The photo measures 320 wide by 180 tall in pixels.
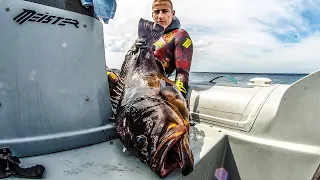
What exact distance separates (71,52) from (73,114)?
59 cm

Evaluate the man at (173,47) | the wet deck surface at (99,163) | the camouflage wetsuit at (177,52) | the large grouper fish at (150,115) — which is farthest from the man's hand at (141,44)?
the wet deck surface at (99,163)

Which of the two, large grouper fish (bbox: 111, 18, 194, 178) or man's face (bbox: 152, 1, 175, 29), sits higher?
man's face (bbox: 152, 1, 175, 29)

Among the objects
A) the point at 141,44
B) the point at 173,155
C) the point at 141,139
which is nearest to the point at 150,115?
the point at 141,139

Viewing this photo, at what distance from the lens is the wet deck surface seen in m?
1.87

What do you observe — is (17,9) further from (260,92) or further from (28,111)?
(260,92)

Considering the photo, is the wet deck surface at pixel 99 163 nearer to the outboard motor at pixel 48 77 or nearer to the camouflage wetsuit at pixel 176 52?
the outboard motor at pixel 48 77

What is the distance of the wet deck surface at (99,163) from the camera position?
6.12 feet

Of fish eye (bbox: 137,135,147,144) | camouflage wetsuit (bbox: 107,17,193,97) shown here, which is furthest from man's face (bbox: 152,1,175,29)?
fish eye (bbox: 137,135,147,144)

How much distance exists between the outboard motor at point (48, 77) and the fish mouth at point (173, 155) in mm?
953

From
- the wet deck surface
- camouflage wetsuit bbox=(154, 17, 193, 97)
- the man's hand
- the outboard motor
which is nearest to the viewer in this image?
the wet deck surface

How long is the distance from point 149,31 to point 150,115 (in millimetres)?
1541

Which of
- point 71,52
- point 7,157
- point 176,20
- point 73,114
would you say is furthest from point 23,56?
point 176,20

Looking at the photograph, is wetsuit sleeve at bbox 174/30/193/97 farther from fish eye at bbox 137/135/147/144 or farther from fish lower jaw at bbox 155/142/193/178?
fish lower jaw at bbox 155/142/193/178

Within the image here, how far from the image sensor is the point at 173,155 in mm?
1857
